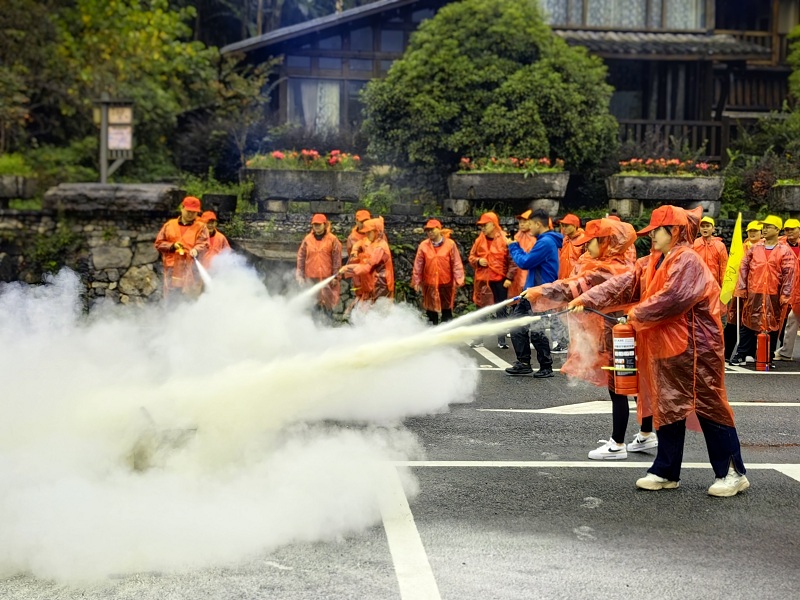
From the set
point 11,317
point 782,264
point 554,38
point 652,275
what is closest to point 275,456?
point 11,317

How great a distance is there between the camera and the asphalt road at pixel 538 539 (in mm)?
4754

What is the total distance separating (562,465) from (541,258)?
159 inches

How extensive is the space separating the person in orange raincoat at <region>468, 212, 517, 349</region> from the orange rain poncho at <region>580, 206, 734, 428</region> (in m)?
7.28

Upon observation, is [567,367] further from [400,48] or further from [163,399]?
[400,48]

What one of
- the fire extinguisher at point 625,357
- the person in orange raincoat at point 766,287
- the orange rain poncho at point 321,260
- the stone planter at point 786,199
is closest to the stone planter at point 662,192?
the stone planter at point 786,199

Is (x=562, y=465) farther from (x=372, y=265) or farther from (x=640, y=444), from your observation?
(x=372, y=265)

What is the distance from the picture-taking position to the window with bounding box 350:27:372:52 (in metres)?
23.1

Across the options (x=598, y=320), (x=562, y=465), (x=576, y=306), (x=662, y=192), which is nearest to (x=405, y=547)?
(x=562, y=465)

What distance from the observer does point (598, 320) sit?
7.55 metres

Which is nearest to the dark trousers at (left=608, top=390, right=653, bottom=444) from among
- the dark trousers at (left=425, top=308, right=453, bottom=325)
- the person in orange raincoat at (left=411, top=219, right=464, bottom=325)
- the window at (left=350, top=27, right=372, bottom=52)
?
the person in orange raincoat at (left=411, top=219, right=464, bottom=325)

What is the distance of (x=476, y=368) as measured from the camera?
1172cm

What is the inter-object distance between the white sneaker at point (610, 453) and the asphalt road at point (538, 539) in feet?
0.32

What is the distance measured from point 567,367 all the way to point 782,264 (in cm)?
614

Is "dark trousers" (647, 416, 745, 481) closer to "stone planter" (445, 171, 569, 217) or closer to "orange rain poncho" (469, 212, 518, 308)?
"orange rain poncho" (469, 212, 518, 308)
